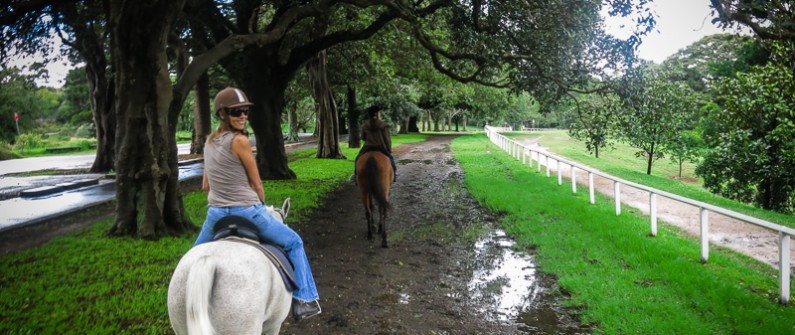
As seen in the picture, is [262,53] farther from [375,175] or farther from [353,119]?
[353,119]

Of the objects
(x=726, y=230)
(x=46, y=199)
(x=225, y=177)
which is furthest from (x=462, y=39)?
(x=46, y=199)

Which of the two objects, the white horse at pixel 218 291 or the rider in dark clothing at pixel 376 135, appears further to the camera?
the rider in dark clothing at pixel 376 135

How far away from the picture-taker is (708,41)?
52.2 meters

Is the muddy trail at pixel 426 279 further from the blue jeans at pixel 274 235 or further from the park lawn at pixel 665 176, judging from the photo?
the park lawn at pixel 665 176

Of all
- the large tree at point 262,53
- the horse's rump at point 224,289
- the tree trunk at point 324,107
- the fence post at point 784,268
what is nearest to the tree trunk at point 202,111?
the large tree at point 262,53

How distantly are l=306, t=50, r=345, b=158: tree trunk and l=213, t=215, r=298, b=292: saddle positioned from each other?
67.3 ft

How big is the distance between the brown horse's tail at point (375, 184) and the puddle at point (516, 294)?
180 cm

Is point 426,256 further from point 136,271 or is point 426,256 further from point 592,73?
point 592,73

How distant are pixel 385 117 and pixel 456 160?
1274cm

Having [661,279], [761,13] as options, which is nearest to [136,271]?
[661,279]

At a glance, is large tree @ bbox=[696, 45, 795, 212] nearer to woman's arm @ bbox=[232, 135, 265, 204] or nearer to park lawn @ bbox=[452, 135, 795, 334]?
park lawn @ bbox=[452, 135, 795, 334]

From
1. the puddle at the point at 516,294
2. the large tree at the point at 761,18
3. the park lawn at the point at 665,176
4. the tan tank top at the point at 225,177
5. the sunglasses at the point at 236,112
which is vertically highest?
the large tree at the point at 761,18

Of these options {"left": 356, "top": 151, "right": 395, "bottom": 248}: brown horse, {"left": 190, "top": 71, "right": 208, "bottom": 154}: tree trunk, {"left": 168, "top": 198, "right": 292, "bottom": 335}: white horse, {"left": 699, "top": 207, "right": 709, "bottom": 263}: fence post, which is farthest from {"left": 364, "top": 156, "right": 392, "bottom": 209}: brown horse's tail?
{"left": 190, "top": 71, "right": 208, "bottom": 154}: tree trunk

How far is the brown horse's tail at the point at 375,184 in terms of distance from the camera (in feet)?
27.4
